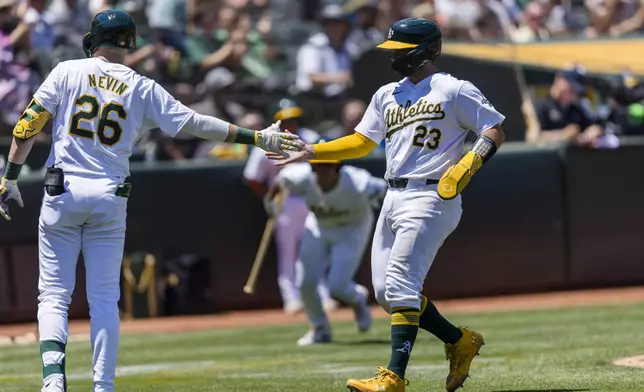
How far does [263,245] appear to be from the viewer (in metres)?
14.8

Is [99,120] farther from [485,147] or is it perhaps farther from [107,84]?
[485,147]

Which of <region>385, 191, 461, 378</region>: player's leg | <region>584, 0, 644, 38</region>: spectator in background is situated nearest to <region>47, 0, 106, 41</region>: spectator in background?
<region>584, 0, 644, 38</region>: spectator in background

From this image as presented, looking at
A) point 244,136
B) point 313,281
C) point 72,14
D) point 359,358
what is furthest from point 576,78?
point 244,136

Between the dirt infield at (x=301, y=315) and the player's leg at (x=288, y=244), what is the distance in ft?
0.88

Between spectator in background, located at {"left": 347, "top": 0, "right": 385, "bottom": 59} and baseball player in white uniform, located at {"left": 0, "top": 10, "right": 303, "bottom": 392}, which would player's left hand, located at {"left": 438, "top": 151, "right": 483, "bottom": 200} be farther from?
spectator in background, located at {"left": 347, "top": 0, "right": 385, "bottom": 59}

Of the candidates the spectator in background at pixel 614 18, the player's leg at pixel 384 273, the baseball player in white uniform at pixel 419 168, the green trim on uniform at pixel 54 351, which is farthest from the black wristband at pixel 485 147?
the spectator in background at pixel 614 18

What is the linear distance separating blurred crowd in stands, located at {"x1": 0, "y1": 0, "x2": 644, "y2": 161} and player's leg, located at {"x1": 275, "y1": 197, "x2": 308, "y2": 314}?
42.2 inches

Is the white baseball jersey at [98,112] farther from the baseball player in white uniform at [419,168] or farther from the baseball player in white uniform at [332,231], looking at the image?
the baseball player in white uniform at [332,231]

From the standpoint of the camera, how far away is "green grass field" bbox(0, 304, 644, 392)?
814 centimetres

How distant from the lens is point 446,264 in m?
15.6

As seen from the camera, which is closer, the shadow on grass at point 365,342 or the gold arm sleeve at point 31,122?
the gold arm sleeve at point 31,122

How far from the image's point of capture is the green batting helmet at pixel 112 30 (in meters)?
7.07

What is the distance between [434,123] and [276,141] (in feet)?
2.94

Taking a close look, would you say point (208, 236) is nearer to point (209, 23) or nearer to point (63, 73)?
point (209, 23)
